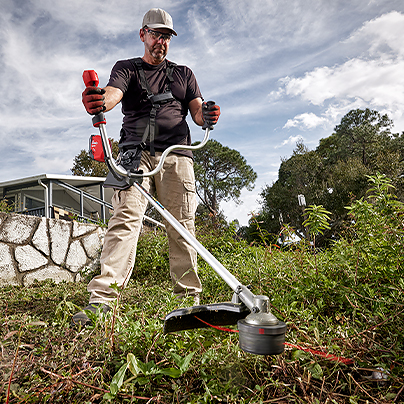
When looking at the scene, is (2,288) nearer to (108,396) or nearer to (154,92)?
(154,92)

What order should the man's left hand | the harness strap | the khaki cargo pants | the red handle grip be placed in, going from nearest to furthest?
the red handle grip → the khaki cargo pants → the man's left hand → the harness strap

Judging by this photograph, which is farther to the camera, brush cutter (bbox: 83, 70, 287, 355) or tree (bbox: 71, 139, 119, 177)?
tree (bbox: 71, 139, 119, 177)

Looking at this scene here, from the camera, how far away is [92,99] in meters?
1.81

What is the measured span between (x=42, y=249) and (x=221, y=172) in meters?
21.1

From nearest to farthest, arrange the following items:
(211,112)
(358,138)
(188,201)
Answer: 1. (211,112)
2. (188,201)
3. (358,138)

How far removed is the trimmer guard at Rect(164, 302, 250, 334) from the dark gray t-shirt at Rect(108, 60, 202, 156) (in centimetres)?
165

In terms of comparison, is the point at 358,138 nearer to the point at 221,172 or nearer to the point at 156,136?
the point at 221,172

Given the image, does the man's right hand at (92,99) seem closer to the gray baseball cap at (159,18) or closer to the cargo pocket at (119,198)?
the cargo pocket at (119,198)

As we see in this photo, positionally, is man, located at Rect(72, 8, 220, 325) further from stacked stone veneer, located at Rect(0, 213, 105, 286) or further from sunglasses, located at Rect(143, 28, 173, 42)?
stacked stone veneer, located at Rect(0, 213, 105, 286)

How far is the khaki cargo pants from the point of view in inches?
87.4

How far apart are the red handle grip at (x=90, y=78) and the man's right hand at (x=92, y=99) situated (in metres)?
0.02

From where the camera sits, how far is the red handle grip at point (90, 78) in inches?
69.4

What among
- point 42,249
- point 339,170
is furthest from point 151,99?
point 339,170

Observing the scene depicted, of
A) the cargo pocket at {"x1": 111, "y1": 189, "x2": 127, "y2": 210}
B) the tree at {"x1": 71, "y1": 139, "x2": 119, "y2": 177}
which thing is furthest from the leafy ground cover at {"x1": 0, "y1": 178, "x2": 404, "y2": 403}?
the tree at {"x1": 71, "y1": 139, "x2": 119, "y2": 177}
